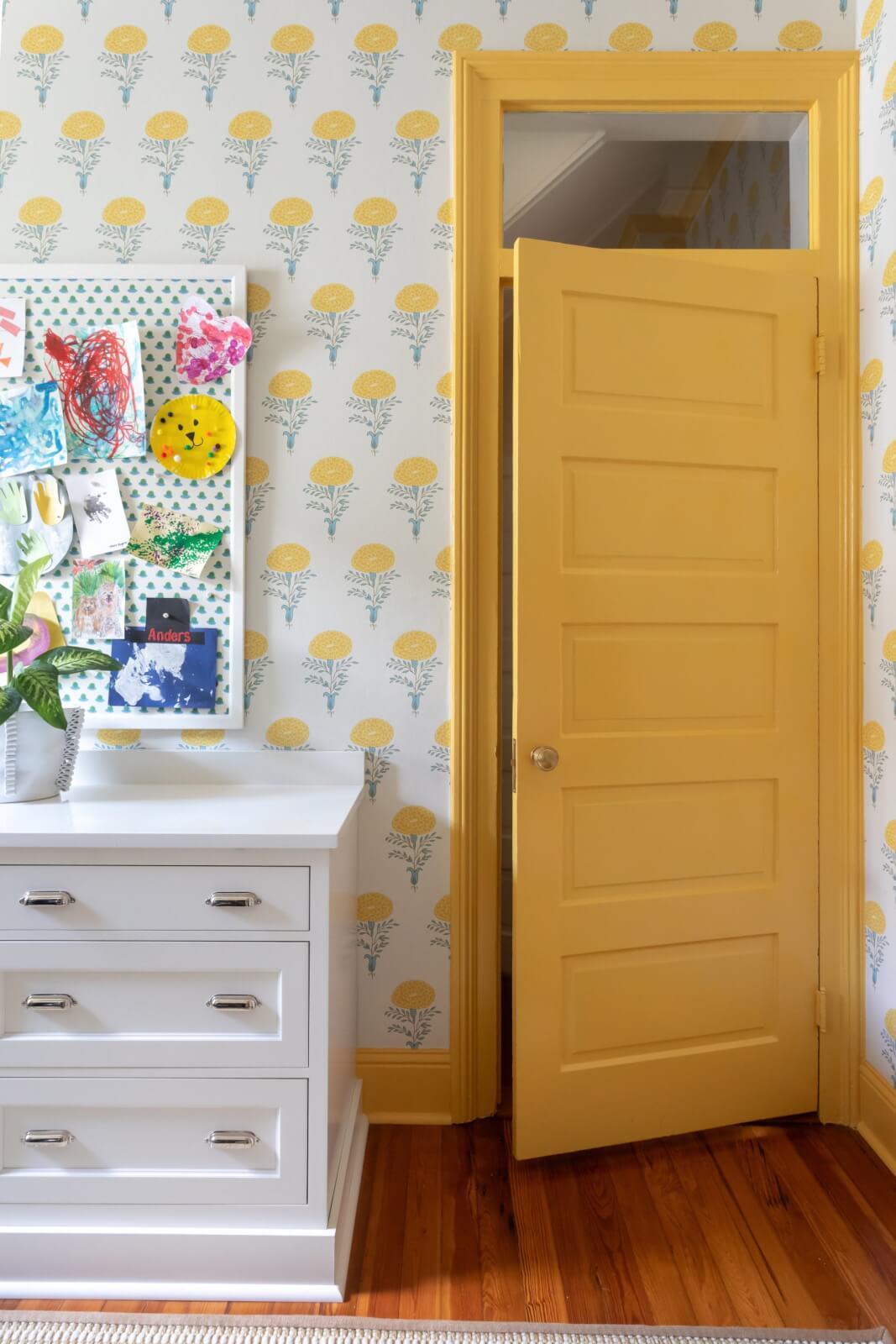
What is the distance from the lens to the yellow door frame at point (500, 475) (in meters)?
1.96

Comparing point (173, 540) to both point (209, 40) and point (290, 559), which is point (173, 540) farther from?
point (209, 40)

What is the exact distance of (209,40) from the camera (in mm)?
1988

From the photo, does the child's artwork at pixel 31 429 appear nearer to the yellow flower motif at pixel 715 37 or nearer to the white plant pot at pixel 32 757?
the white plant pot at pixel 32 757

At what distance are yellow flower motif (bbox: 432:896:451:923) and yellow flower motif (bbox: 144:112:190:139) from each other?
1896 millimetres

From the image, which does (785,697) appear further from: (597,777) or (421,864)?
(421,864)

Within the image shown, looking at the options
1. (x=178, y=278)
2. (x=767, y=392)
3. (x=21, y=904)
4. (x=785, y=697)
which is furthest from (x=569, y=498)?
(x=21, y=904)

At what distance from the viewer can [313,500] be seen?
199cm

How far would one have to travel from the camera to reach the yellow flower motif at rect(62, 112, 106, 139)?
1993 mm

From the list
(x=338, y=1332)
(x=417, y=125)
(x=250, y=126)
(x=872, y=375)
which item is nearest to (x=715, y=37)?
(x=417, y=125)

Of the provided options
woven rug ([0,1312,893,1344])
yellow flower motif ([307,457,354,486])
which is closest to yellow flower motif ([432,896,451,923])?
woven rug ([0,1312,893,1344])

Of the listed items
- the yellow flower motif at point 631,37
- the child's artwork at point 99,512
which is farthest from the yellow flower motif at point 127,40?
the yellow flower motif at point 631,37

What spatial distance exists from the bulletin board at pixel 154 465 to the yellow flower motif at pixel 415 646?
Answer: 1.21ft

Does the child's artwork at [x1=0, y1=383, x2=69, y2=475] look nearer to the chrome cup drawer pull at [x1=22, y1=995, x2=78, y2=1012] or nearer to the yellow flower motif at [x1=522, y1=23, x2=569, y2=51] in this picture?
the chrome cup drawer pull at [x1=22, y1=995, x2=78, y2=1012]

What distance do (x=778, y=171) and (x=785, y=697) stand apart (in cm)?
126
